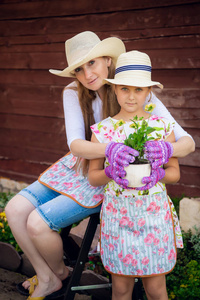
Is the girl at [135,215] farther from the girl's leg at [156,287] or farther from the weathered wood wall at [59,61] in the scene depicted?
the weathered wood wall at [59,61]

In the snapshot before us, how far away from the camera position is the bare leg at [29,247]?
237 centimetres

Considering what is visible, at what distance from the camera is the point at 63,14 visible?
4270 millimetres

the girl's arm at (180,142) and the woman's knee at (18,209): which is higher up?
the girl's arm at (180,142)

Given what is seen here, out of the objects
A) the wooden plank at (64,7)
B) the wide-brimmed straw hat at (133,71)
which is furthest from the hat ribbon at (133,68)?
the wooden plank at (64,7)

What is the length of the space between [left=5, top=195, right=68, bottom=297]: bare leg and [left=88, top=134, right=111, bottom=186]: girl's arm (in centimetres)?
56

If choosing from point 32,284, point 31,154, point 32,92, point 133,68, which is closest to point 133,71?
point 133,68

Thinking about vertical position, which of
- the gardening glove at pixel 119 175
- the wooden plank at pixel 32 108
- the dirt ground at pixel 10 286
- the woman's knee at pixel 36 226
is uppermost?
the wooden plank at pixel 32 108

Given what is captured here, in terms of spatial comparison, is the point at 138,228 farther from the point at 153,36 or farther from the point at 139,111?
the point at 153,36

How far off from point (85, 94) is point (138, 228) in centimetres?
90

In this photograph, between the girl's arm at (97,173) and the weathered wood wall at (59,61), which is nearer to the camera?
the girl's arm at (97,173)

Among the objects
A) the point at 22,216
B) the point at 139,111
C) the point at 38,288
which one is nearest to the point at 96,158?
the point at 139,111

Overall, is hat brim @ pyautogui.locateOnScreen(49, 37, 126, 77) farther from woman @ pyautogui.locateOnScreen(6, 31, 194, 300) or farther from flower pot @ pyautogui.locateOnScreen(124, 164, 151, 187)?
flower pot @ pyautogui.locateOnScreen(124, 164, 151, 187)

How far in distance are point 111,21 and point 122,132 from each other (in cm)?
226

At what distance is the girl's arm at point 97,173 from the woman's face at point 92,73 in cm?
35
